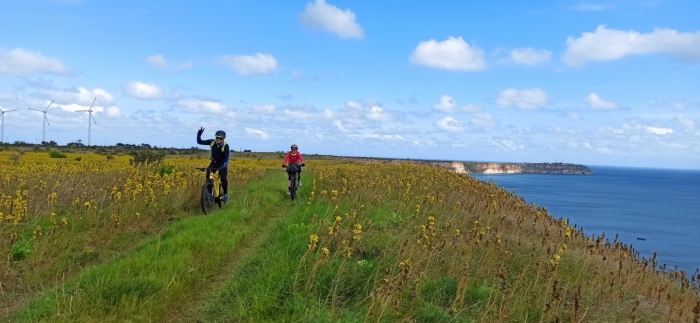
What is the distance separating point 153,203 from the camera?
12492mm

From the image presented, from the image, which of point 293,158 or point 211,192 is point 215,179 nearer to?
point 211,192

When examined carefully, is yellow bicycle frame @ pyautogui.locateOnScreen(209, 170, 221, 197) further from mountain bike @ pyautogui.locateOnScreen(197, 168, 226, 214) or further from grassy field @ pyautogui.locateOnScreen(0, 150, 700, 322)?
grassy field @ pyautogui.locateOnScreen(0, 150, 700, 322)

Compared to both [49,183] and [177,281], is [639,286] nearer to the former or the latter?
[177,281]

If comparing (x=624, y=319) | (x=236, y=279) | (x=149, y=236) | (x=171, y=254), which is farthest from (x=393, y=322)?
(x=149, y=236)

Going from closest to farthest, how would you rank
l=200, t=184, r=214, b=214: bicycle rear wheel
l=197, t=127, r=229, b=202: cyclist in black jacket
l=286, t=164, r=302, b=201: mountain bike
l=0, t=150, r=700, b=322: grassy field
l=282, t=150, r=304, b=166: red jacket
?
l=0, t=150, r=700, b=322: grassy field, l=200, t=184, r=214, b=214: bicycle rear wheel, l=197, t=127, r=229, b=202: cyclist in black jacket, l=286, t=164, r=302, b=201: mountain bike, l=282, t=150, r=304, b=166: red jacket

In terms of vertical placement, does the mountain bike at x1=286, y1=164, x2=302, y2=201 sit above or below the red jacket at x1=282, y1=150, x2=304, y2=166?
below

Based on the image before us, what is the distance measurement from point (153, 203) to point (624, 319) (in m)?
11.1

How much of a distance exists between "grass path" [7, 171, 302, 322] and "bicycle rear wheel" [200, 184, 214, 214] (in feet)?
9.39

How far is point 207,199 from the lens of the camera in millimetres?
13523

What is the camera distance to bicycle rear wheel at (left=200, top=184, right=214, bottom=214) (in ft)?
43.4

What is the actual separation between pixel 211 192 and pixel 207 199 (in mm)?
444

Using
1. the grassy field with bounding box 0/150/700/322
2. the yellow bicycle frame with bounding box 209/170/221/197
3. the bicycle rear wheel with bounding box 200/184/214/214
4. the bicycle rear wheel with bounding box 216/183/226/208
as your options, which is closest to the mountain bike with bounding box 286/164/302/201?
the bicycle rear wheel with bounding box 216/183/226/208

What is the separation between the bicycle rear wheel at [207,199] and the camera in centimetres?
1324

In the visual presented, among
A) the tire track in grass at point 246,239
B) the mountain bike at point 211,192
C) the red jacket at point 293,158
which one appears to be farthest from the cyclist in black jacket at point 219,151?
the red jacket at point 293,158
